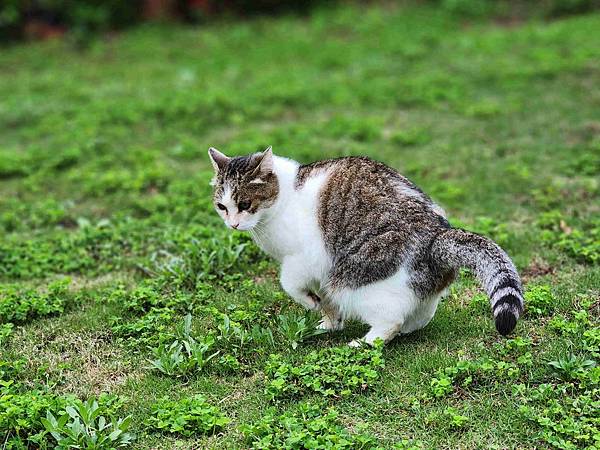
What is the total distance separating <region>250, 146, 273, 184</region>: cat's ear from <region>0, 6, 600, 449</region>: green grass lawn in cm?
95

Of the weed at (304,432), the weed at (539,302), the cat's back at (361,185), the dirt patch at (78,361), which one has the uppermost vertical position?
the cat's back at (361,185)

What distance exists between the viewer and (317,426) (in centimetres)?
416

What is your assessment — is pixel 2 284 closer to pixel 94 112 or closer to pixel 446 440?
pixel 446 440

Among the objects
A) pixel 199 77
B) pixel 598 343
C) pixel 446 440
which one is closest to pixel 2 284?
pixel 446 440

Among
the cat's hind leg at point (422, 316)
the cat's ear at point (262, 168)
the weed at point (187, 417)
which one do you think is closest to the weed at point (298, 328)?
the cat's hind leg at point (422, 316)

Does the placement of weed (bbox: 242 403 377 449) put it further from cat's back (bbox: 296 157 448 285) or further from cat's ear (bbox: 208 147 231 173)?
cat's ear (bbox: 208 147 231 173)

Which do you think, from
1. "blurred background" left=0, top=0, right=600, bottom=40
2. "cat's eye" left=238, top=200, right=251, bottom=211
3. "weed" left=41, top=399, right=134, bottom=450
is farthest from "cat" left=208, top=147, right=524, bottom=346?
"blurred background" left=0, top=0, right=600, bottom=40

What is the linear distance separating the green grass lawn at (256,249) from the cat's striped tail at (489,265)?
0.49 m

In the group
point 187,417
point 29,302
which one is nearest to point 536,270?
point 187,417

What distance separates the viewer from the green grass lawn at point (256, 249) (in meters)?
4.38

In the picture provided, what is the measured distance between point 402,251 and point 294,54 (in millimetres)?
9018

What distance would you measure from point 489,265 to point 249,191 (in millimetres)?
1605

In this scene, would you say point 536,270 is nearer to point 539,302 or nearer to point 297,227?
point 539,302

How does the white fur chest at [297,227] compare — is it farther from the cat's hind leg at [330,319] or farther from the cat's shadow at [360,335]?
the cat's shadow at [360,335]
